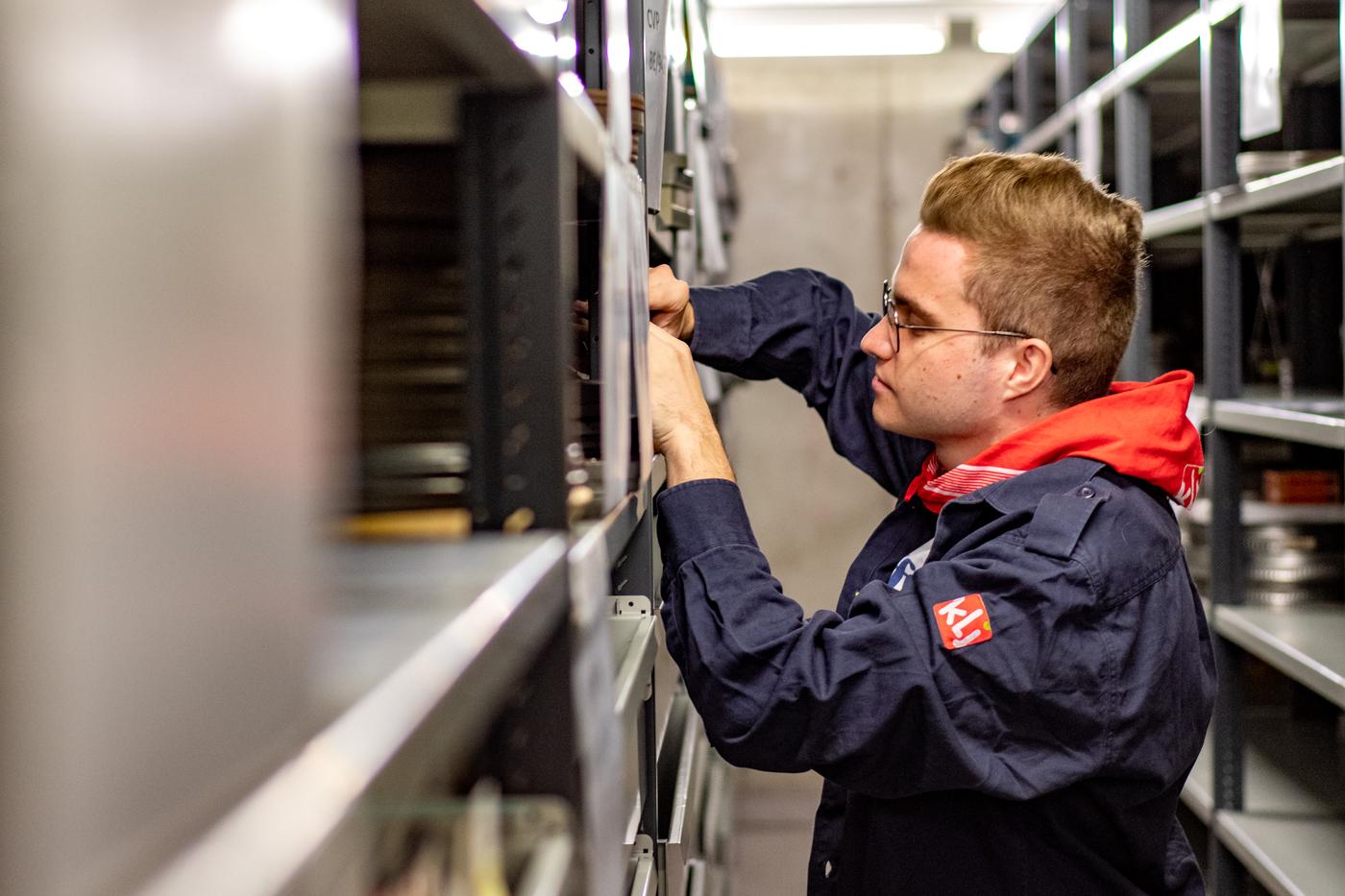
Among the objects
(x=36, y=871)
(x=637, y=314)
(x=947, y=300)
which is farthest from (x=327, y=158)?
(x=947, y=300)

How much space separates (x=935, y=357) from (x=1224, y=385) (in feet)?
5.72

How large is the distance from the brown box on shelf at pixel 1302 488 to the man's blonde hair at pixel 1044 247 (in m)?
1.88

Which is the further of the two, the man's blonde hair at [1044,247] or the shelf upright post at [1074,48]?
the shelf upright post at [1074,48]

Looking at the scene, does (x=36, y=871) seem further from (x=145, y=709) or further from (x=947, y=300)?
(x=947, y=300)

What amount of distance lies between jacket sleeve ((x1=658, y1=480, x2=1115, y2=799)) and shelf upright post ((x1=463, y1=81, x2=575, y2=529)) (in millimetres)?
532

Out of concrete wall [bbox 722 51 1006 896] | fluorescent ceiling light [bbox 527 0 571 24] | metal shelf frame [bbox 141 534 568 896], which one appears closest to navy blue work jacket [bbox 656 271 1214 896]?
metal shelf frame [bbox 141 534 568 896]

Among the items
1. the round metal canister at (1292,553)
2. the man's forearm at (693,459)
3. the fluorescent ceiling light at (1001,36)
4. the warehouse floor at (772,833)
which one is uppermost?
the fluorescent ceiling light at (1001,36)

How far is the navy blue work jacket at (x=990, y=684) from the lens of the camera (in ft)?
4.18

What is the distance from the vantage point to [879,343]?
1.60m

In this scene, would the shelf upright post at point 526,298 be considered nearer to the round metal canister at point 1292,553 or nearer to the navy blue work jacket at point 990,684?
the navy blue work jacket at point 990,684

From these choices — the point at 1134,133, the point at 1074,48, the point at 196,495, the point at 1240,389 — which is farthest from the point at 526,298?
the point at 1074,48

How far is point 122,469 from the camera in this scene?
0.84 ft

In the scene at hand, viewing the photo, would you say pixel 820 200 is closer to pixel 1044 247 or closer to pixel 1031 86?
pixel 1031 86

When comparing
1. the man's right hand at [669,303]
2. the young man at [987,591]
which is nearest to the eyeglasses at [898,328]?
the young man at [987,591]
